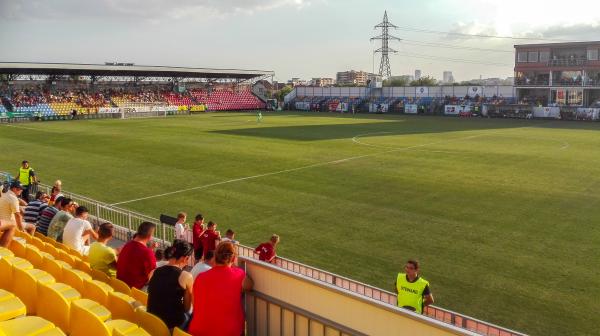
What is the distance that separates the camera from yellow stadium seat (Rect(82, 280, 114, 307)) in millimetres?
6551

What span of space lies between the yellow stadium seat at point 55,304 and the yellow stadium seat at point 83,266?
1.28 m

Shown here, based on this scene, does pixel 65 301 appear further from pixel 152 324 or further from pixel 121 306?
pixel 152 324

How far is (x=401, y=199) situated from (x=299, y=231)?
549 cm

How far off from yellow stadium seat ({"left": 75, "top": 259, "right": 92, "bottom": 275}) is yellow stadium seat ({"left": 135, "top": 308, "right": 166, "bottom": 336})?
240cm

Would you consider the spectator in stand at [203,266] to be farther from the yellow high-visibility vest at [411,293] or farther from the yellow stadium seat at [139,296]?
the yellow high-visibility vest at [411,293]

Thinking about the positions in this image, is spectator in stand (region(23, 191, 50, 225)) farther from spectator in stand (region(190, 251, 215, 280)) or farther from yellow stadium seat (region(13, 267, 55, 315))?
spectator in stand (region(190, 251, 215, 280))

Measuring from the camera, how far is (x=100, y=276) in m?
7.70

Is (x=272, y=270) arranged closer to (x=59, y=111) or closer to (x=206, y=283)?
(x=206, y=283)

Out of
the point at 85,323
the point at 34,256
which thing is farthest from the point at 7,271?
the point at 85,323

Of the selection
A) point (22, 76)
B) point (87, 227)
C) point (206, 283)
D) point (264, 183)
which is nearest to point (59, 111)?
point (22, 76)

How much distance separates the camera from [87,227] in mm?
9719

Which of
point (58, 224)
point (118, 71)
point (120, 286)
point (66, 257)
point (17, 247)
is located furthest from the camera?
point (118, 71)

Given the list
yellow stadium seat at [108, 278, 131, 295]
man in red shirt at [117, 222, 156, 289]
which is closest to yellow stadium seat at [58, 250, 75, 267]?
man in red shirt at [117, 222, 156, 289]

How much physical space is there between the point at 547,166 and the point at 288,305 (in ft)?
81.5
